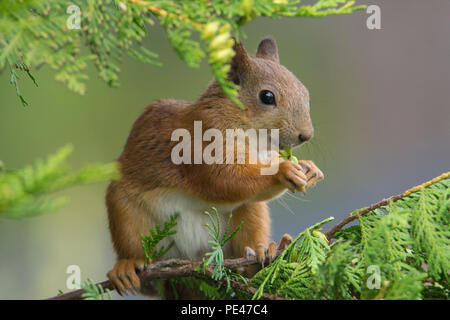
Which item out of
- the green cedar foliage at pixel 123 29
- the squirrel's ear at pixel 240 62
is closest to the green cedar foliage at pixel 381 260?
the green cedar foliage at pixel 123 29

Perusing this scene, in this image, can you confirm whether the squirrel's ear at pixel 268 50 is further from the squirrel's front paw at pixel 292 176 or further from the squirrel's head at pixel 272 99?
the squirrel's front paw at pixel 292 176

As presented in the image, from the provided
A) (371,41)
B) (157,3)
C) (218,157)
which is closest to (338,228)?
(218,157)

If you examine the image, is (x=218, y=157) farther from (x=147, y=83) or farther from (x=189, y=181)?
(x=147, y=83)

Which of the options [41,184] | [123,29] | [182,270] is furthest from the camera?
[182,270]

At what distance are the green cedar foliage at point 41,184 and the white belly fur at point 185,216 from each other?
60cm

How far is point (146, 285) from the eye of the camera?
3.23 ft

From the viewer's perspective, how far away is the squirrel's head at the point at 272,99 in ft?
2.91

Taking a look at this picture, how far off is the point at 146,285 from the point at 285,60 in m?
1.37

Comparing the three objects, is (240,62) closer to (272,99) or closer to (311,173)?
(272,99)

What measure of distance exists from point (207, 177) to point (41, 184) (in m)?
0.59

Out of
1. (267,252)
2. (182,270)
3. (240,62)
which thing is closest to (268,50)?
(240,62)

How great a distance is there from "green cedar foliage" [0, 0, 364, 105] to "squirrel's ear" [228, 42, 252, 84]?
392mm

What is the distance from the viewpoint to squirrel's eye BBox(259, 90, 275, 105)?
2.95ft

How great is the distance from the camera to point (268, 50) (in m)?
1.05
